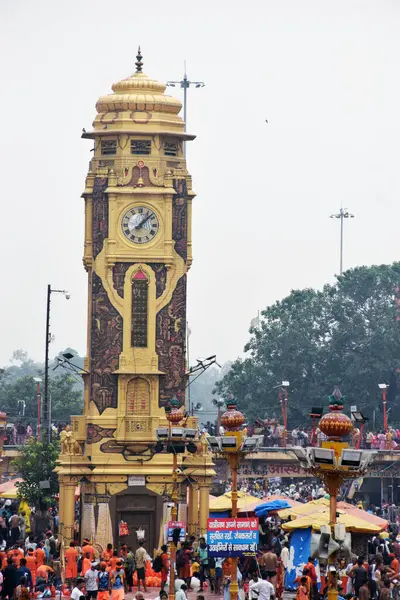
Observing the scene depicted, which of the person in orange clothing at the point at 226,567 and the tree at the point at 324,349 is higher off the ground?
the tree at the point at 324,349

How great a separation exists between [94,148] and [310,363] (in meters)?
53.4

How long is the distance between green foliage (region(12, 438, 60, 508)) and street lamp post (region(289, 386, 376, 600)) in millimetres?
39710

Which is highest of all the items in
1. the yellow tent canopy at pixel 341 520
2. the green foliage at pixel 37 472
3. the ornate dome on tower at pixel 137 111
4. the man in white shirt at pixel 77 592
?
the ornate dome on tower at pixel 137 111

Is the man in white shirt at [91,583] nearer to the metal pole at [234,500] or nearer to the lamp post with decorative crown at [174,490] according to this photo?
the lamp post with decorative crown at [174,490]

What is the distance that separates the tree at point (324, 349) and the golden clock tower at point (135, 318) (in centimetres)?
4916

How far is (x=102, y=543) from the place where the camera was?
6594cm

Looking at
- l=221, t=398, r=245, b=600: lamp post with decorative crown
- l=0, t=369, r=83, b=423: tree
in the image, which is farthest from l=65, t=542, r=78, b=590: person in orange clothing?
l=0, t=369, r=83, b=423: tree

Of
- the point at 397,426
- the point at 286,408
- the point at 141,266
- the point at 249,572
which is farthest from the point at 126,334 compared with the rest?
the point at 397,426

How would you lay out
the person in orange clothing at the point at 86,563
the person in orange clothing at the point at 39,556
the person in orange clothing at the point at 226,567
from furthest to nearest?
1. the person in orange clothing at the point at 39,556
2. the person in orange clothing at the point at 226,567
3. the person in orange clothing at the point at 86,563

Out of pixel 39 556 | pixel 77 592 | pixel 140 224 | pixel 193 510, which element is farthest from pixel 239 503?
pixel 77 592

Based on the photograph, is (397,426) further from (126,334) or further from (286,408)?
(126,334)

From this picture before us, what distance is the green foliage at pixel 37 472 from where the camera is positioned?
73562mm

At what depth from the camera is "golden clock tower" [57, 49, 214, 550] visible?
6706 centimetres

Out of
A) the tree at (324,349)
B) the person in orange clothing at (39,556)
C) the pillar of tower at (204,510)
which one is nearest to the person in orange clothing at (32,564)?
Answer: the person in orange clothing at (39,556)
